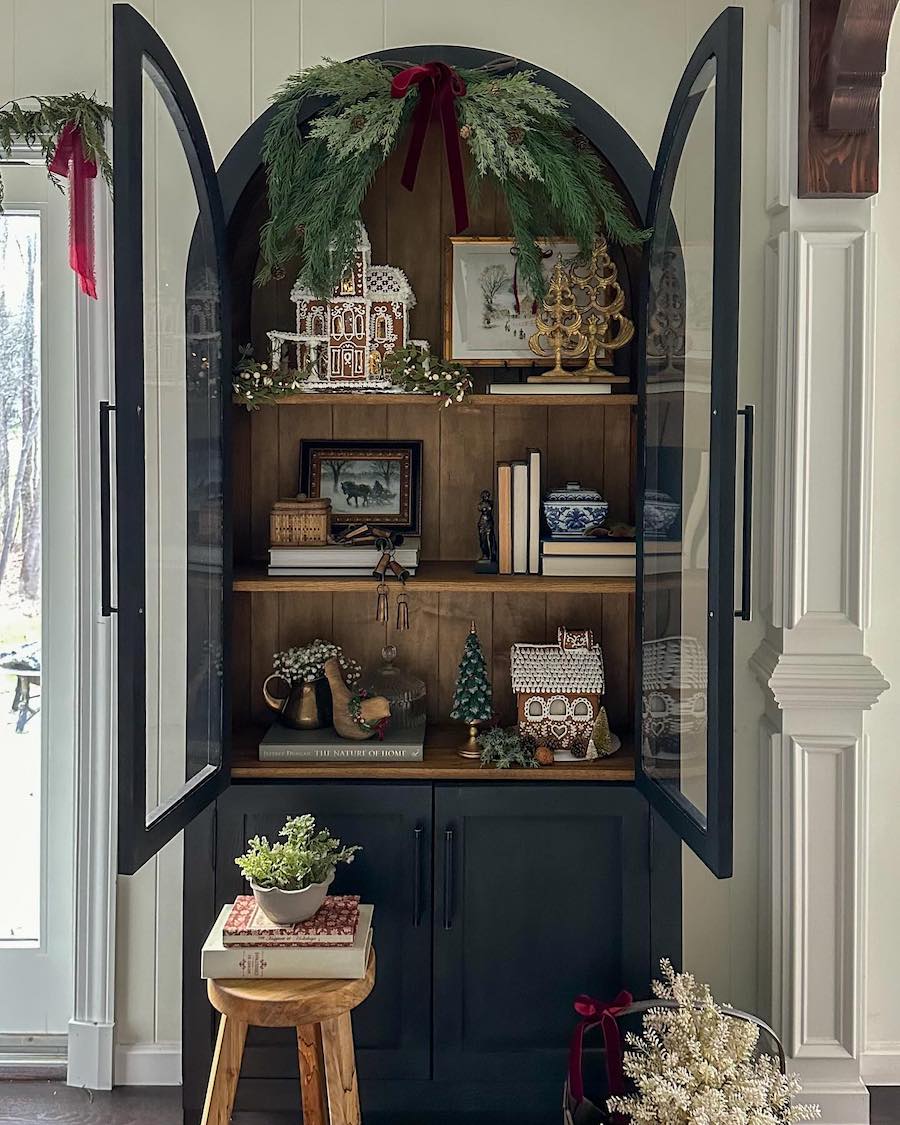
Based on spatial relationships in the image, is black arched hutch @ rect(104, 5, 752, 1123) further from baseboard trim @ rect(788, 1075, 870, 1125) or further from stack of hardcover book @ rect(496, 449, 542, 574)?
baseboard trim @ rect(788, 1075, 870, 1125)

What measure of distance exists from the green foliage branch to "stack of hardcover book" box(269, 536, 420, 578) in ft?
1.68

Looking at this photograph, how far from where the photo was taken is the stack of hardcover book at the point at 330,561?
8.04 feet

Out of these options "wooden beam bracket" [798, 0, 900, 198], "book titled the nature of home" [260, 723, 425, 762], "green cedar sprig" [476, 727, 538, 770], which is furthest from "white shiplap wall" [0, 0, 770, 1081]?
"book titled the nature of home" [260, 723, 425, 762]

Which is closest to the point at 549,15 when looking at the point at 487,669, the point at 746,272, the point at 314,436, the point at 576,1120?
the point at 746,272

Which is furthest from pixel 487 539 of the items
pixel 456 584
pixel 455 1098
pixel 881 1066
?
pixel 881 1066

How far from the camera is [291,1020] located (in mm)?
2066

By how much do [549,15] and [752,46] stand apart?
444 millimetres

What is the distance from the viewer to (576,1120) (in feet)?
6.97

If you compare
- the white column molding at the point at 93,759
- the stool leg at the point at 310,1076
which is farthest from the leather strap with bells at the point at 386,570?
the stool leg at the point at 310,1076

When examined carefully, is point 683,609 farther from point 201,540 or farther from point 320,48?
point 320,48

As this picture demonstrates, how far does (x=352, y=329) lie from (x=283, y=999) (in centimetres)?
134

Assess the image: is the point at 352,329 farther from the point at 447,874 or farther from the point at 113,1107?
the point at 113,1107

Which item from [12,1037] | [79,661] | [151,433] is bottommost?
[12,1037]

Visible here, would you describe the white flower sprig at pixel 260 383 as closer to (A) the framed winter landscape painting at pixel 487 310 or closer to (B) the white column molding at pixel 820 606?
(A) the framed winter landscape painting at pixel 487 310
